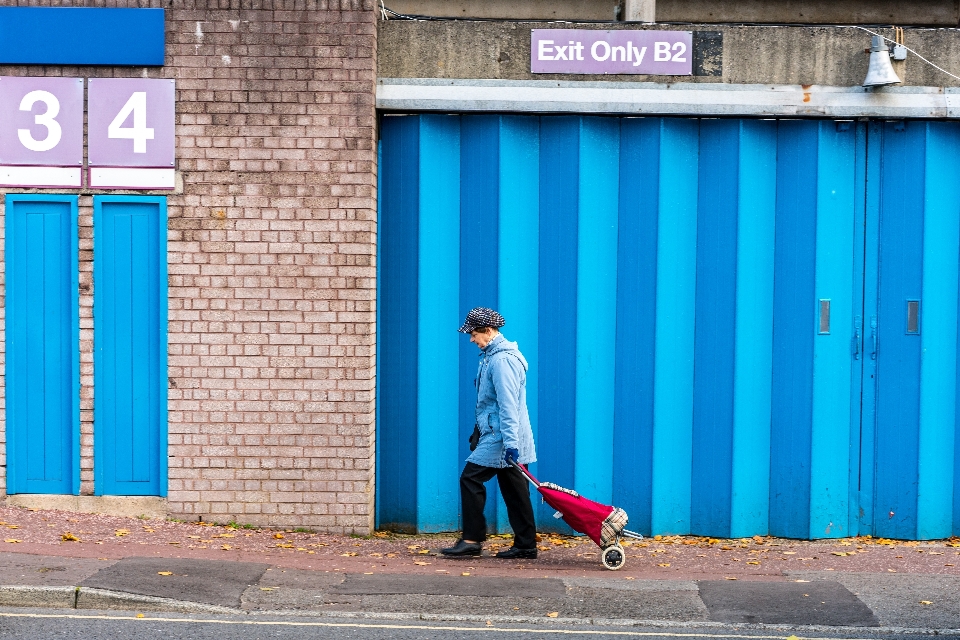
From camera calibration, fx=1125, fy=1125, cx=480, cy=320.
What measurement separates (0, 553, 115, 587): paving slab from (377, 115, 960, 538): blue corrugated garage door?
275cm

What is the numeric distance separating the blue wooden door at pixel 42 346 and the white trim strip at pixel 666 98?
275cm

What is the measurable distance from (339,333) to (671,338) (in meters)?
2.60

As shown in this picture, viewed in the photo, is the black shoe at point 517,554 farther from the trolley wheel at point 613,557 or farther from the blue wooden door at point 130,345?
the blue wooden door at point 130,345

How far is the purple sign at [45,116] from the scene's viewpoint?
8.57 metres

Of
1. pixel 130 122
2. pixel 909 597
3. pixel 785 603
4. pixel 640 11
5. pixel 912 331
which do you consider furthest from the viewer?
pixel 640 11

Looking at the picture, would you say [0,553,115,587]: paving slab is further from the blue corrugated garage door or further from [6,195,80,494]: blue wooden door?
the blue corrugated garage door

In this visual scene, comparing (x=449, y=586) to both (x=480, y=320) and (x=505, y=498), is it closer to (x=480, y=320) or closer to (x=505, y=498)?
(x=505, y=498)

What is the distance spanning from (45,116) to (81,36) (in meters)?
0.67

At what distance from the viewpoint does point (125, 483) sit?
8.78 m

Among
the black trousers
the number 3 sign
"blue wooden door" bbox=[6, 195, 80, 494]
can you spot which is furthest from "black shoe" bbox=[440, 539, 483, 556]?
the number 3 sign

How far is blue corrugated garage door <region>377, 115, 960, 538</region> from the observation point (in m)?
8.80

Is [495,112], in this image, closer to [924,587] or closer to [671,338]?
[671,338]

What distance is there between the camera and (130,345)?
8727 mm

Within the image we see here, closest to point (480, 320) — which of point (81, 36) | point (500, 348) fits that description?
point (500, 348)
